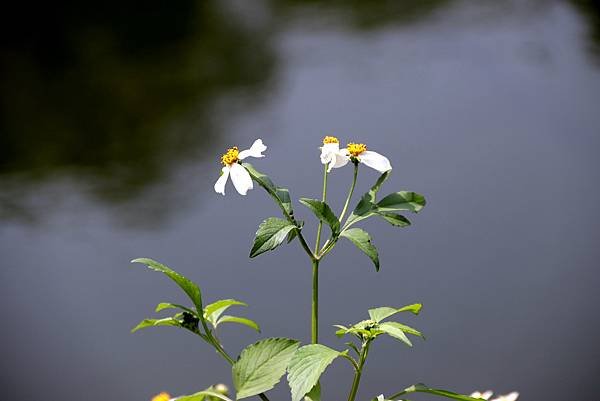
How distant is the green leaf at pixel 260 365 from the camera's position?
40cm

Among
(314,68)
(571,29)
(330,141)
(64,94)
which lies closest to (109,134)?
(64,94)

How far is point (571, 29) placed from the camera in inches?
90.7

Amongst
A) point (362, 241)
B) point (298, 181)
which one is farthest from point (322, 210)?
point (298, 181)

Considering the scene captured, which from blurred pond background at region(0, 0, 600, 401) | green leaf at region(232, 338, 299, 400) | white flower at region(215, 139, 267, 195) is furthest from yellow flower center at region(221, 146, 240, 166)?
blurred pond background at region(0, 0, 600, 401)

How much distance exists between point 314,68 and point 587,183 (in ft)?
2.77

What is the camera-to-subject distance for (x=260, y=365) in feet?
1.34

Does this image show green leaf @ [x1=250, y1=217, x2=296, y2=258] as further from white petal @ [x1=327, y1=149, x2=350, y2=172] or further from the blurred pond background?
the blurred pond background

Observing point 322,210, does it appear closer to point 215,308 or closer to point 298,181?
point 215,308

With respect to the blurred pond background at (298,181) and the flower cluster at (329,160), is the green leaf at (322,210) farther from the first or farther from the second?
the blurred pond background at (298,181)

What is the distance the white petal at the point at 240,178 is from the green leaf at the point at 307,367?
92mm

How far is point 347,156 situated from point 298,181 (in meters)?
1.14

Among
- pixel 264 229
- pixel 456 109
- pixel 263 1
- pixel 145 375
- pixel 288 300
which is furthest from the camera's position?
pixel 263 1

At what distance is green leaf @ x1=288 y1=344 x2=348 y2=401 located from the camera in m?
0.38

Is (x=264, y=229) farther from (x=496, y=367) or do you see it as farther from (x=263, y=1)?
(x=263, y=1)
